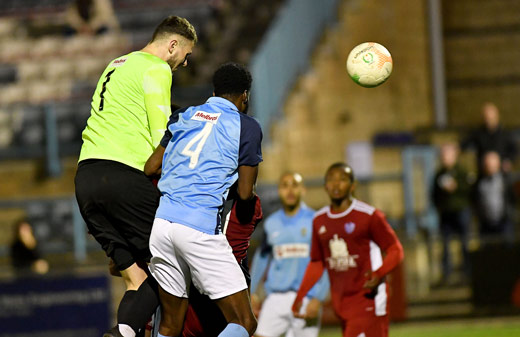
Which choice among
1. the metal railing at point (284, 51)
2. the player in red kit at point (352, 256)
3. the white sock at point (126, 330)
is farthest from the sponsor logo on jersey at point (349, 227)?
the metal railing at point (284, 51)

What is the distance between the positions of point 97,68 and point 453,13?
6824 millimetres

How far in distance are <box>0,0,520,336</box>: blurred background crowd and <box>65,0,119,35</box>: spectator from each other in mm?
25

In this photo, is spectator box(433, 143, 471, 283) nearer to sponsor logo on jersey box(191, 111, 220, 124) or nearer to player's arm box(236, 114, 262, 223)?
player's arm box(236, 114, 262, 223)

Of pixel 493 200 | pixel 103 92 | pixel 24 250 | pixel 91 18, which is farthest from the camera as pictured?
pixel 91 18

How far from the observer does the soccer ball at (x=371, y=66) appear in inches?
287

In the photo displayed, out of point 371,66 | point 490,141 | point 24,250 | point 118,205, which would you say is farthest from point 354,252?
point 490,141

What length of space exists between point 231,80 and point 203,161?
1.99 ft

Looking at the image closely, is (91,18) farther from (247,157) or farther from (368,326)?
(247,157)

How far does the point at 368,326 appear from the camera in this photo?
25.9ft

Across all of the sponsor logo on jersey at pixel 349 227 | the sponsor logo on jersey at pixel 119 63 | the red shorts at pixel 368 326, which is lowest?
the red shorts at pixel 368 326

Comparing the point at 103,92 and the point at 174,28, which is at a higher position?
the point at 174,28

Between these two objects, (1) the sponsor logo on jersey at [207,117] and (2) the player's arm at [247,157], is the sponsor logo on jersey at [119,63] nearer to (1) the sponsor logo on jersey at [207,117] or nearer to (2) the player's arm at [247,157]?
(1) the sponsor logo on jersey at [207,117]

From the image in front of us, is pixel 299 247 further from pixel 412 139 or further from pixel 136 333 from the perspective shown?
pixel 412 139

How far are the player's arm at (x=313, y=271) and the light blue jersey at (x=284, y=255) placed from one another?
0.93m
